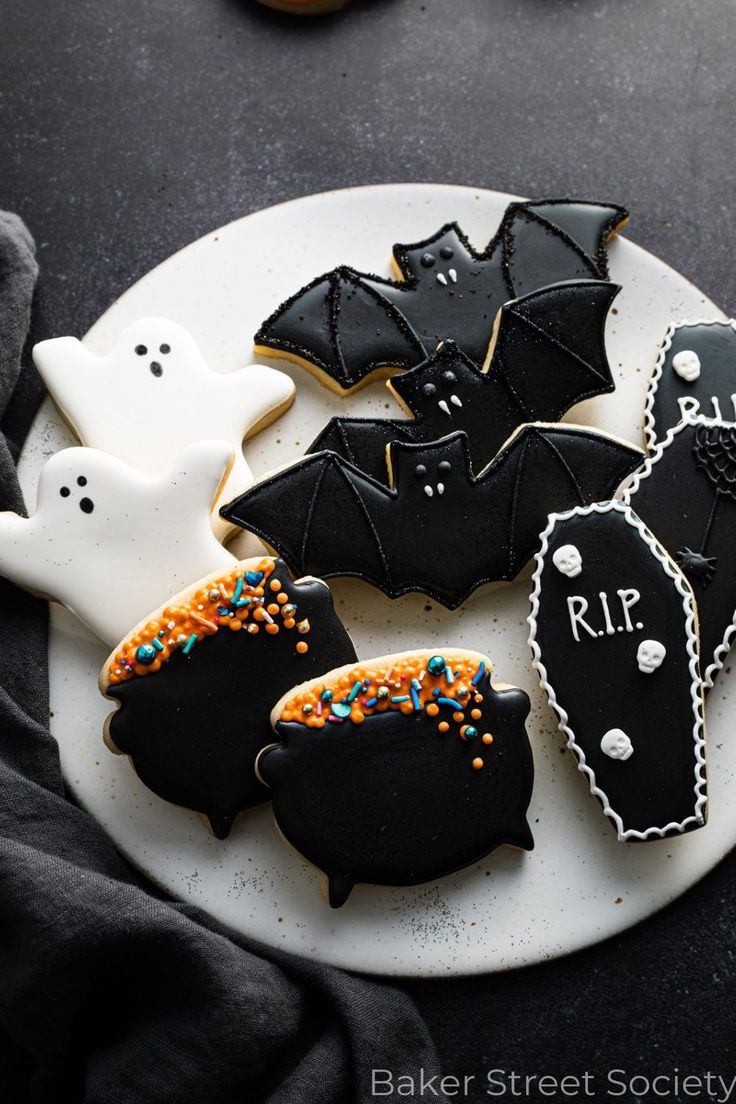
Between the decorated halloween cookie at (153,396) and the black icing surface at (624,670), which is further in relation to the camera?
the decorated halloween cookie at (153,396)

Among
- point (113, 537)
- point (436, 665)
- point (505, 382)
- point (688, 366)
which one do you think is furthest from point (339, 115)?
point (436, 665)

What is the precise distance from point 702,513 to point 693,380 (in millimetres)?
241

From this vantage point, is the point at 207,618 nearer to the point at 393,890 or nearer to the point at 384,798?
the point at 384,798

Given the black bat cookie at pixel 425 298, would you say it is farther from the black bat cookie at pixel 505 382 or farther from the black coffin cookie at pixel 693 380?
the black coffin cookie at pixel 693 380

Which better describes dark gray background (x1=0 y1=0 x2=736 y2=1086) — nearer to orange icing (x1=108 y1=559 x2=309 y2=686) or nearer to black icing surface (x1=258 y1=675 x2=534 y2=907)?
orange icing (x1=108 y1=559 x2=309 y2=686)

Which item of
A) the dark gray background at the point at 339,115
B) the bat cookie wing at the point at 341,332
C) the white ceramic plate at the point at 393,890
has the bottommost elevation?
the white ceramic plate at the point at 393,890

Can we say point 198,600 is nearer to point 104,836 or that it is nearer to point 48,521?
A: point 48,521

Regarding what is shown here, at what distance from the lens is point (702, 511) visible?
1721 mm

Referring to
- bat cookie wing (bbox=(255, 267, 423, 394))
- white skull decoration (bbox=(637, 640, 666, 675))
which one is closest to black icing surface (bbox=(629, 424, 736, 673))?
white skull decoration (bbox=(637, 640, 666, 675))

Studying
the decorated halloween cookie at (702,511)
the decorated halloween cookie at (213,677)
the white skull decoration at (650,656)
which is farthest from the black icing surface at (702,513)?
the decorated halloween cookie at (213,677)

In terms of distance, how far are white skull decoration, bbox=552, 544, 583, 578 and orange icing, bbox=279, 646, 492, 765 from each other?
205mm

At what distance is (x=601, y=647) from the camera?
167 cm

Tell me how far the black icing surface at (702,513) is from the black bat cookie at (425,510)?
5.0 inches

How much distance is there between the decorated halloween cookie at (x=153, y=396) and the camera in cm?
177
